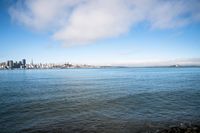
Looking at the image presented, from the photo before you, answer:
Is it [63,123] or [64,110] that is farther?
[64,110]

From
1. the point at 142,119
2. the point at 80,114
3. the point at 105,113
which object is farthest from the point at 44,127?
the point at 142,119

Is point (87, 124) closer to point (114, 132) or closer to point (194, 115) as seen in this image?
point (114, 132)

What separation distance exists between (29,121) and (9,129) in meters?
2.60

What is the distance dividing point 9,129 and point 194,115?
19.5 metres

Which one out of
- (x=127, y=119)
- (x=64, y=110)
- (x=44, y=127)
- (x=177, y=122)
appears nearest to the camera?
(x=44, y=127)

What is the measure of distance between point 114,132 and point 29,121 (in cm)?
915

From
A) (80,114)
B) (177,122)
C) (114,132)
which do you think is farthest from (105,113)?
(177,122)

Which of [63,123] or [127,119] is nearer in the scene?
[63,123]

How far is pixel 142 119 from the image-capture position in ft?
66.2

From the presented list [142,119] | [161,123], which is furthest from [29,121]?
[161,123]

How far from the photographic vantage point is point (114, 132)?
1641 centimetres

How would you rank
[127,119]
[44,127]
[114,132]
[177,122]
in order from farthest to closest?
[127,119]
[177,122]
[44,127]
[114,132]

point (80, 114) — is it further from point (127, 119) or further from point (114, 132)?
point (114, 132)

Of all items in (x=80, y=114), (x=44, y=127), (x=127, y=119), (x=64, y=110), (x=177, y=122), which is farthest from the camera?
(x=64, y=110)
